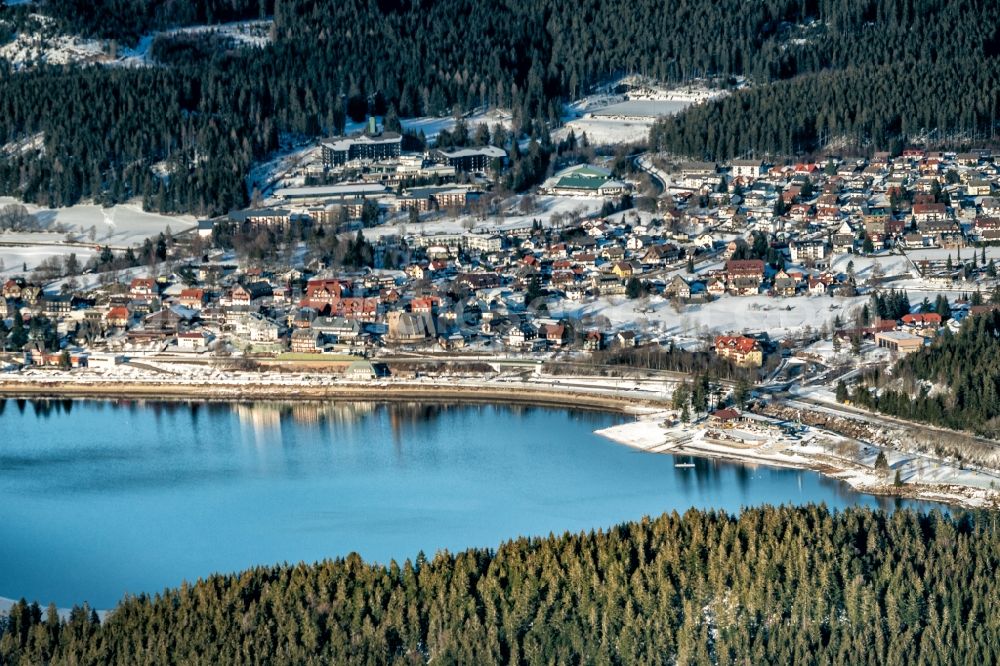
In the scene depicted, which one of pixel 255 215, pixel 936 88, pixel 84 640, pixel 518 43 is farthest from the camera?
pixel 518 43

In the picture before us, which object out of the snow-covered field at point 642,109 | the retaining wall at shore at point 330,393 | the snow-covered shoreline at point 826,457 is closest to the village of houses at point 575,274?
the retaining wall at shore at point 330,393

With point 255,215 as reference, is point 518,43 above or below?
above

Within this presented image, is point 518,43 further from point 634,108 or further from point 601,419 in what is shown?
point 601,419

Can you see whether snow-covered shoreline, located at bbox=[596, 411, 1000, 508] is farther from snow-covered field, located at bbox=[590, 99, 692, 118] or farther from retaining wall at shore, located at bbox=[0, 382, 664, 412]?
snow-covered field, located at bbox=[590, 99, 692, 118]

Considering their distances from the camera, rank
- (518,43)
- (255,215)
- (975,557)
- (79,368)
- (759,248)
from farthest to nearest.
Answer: (518,43), (255,215), (759,248), (79,368), (975,557)

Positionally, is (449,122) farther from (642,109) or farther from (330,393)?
(330,393)

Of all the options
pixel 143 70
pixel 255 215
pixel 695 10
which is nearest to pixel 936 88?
pixel 695 10

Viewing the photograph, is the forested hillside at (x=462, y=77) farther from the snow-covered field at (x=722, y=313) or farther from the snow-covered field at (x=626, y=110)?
the snow-covered field at (x=722, y=313)

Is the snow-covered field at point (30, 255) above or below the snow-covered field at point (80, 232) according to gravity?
below
